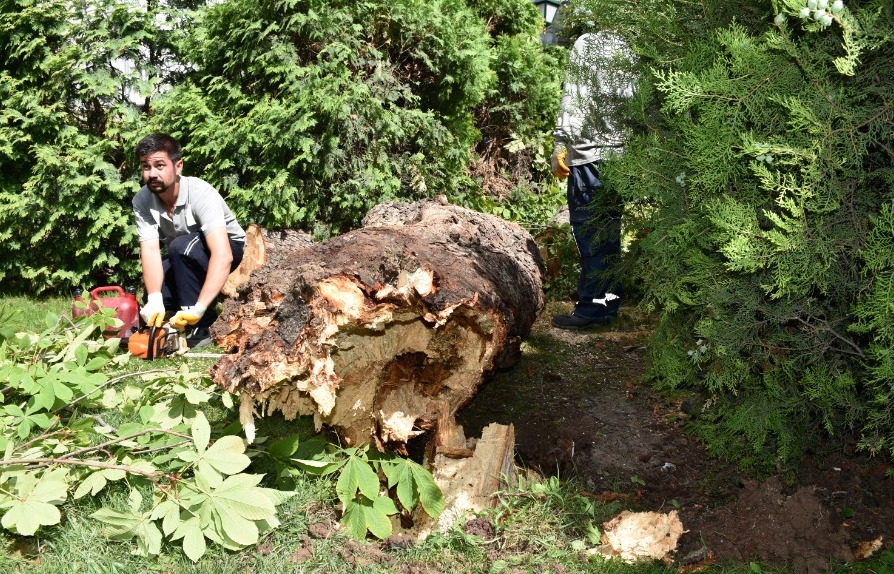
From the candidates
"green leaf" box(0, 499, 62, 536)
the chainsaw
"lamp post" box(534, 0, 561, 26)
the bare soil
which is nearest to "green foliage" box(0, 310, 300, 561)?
"green leaf" box(0, 499, 62, 536)

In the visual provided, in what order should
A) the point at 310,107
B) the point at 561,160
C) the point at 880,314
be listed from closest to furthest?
the point at 880,314
the point at 561,160
the point at 310,107

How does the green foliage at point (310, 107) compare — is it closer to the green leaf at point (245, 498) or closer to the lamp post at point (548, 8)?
the green leaf at point (245, 498)

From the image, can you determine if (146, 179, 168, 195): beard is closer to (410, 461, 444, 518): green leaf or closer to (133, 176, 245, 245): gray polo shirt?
(133, 176, 245, 245): gray polo shirt

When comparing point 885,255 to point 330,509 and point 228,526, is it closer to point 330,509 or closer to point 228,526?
point 330,509

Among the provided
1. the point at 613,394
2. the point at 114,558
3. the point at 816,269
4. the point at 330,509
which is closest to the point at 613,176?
the point at 816,269

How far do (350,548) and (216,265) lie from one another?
257 centimetres

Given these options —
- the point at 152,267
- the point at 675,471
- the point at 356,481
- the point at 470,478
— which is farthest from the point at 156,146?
the point at 675,471

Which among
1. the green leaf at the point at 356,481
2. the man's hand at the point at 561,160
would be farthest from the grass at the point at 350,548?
the man's hand at the point at 561,160

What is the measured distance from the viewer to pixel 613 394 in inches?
153

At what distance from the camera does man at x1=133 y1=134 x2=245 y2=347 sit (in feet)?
15.1

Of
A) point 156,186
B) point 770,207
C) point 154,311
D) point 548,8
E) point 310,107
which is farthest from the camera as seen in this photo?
point 548,8

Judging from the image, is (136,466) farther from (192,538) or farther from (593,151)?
(593,151)

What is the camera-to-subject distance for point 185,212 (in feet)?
16.0

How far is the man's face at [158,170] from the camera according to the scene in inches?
180
